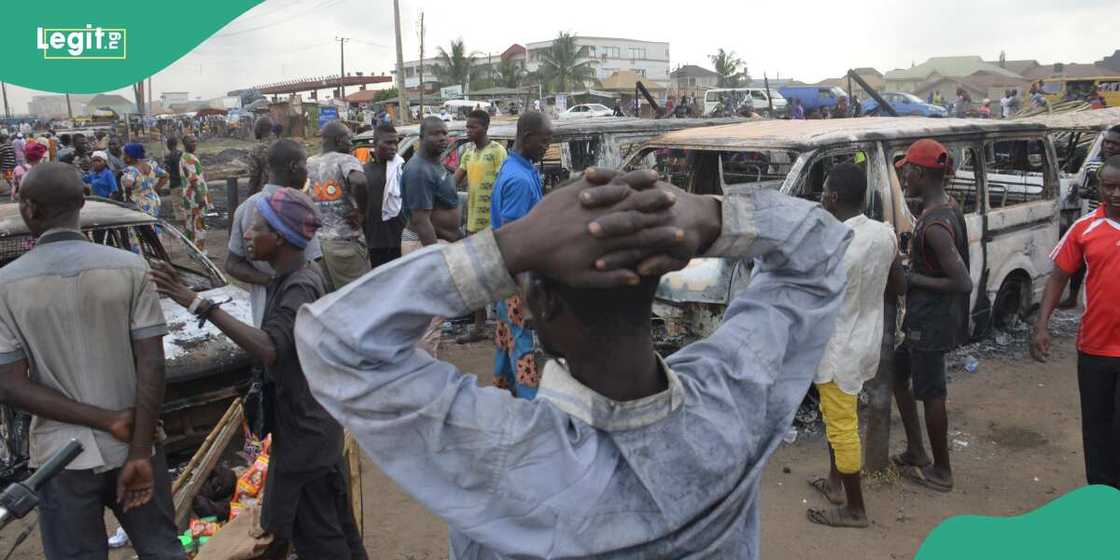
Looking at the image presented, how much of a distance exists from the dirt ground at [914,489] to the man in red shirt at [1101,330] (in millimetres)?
724

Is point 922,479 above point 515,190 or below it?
below

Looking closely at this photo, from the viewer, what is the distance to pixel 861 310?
3.90 metres

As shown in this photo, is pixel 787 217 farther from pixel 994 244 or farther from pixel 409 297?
pixel 994 244

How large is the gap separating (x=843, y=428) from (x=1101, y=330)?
119 centimetres

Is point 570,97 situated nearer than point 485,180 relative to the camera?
No

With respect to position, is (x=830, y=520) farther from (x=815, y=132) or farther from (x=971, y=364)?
(x=971, y=364)

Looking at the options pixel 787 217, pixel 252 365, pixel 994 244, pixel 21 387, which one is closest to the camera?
pixel 787 217

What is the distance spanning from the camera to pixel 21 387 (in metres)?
2.59

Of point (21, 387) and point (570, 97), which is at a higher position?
point (570, 97)

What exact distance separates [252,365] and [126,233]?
4.80 feet

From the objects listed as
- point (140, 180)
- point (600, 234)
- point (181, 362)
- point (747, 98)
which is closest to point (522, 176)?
point (181, 362)

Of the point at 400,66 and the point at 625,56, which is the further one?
the point at 625,56

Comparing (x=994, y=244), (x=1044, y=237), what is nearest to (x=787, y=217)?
(x=994, y=244)

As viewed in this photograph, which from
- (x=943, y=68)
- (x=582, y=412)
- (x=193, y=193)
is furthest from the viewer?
(x=943, y=68)
